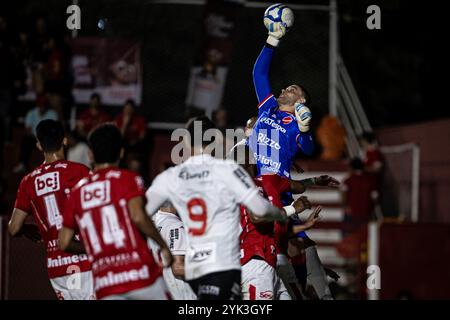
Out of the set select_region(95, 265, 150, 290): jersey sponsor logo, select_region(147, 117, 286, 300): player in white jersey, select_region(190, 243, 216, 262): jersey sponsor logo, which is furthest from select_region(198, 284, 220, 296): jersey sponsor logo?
select_region(95, 265, 150, 290): jersey sponsor logo

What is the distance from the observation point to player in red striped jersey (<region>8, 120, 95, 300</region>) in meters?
9.64

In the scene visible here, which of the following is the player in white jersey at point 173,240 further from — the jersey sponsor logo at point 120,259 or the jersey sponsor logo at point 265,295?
the jersey sponsor logo at point 120,259

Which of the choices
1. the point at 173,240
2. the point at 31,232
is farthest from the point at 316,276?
the point at 31,232

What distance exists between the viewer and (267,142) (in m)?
11.1

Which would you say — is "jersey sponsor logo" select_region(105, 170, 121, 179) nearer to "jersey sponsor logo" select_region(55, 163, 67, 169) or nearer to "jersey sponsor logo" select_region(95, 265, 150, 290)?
"jersey sponsor logo" select_region(95, 265, 150, 290)

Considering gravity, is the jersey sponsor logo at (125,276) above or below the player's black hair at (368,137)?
below

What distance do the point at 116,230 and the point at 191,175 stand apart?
0.81 metres

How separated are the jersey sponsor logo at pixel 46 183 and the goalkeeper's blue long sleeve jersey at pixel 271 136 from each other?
7.86 feet

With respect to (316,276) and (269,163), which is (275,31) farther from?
(316,276)

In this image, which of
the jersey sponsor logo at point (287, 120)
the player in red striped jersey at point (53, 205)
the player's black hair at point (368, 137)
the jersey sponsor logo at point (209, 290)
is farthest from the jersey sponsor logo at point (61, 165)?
the player's black hair at point (368, 137)

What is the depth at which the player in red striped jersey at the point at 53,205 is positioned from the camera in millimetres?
9641

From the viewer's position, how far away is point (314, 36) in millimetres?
22797
